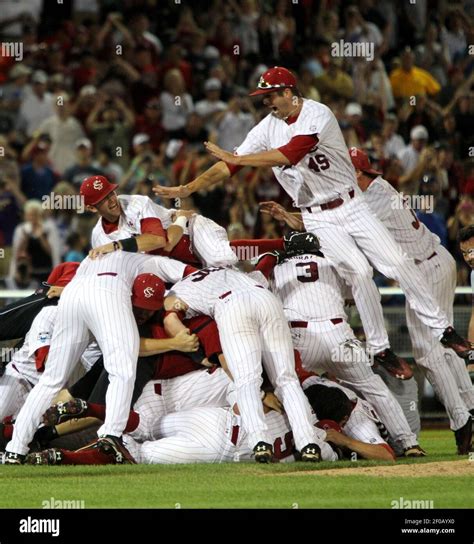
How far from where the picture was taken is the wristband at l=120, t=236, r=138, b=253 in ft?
30.8

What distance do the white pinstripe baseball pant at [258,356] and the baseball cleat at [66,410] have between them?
1064 millimetres

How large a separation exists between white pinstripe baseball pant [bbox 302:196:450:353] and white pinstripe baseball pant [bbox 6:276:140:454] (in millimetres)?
1840

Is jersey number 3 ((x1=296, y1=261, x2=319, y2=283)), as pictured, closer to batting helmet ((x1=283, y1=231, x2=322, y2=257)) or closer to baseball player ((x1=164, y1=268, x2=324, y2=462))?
batting helmet ((x1=283, y1=231, x2=322, y2=257))

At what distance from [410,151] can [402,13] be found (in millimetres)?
3526

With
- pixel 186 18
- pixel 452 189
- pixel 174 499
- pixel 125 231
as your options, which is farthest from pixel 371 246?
pixel 186 18

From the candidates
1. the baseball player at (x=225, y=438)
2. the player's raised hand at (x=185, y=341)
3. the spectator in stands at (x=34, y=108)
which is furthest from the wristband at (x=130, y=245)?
the spectator in stands at (x=34, y=108)

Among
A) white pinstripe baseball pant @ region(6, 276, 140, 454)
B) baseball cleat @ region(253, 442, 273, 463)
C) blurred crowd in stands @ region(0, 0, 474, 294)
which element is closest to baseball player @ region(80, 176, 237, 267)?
white pinstripe baseball pant @ region(6, 276, 140, 454)

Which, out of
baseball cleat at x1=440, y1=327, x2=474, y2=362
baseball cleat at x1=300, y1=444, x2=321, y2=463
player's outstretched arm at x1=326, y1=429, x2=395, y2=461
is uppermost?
baseball cleat at x1=440, y1=327, x2=474, y2=362

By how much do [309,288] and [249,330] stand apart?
120 cm

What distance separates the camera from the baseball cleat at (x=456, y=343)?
31.3 ft

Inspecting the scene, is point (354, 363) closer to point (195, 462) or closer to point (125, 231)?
point (195, 462)

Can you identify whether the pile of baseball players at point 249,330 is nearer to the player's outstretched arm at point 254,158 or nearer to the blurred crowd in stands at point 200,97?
the player's outstretched arm at point 254,158

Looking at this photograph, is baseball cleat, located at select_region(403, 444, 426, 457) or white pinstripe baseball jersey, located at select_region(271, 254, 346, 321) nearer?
baseball cleat, located at select_region(403, 444, 426, 457)

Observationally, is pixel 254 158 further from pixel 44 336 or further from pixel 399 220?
pixel 44 336
